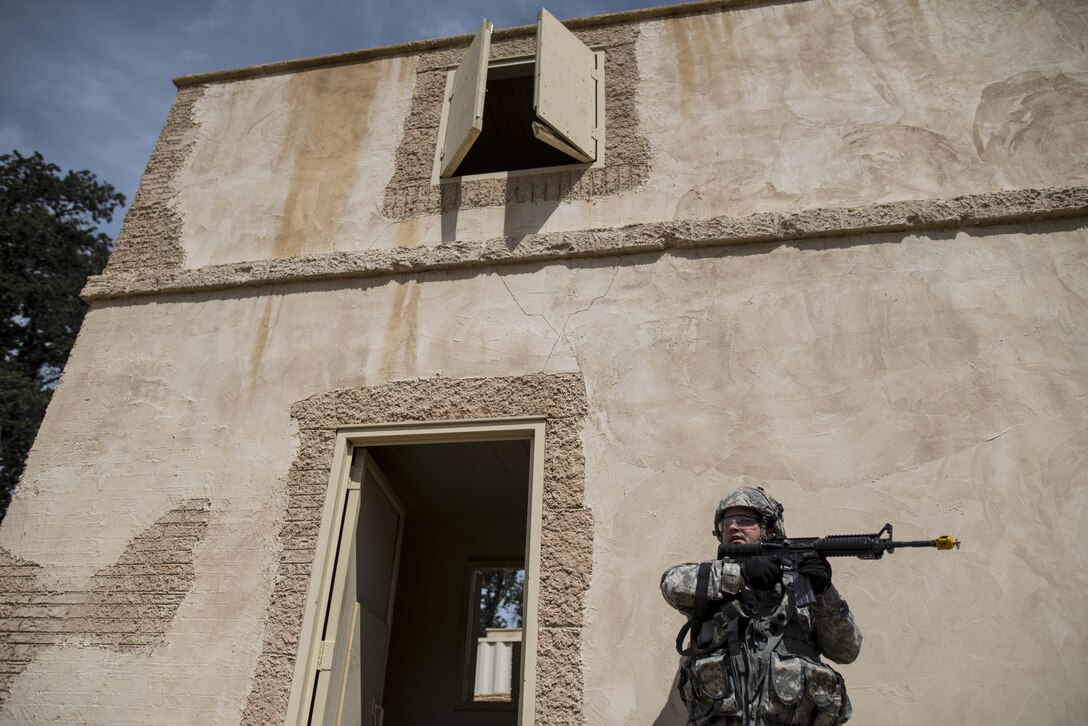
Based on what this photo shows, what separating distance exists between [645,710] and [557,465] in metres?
1.35

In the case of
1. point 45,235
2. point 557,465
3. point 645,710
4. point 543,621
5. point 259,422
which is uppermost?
point 45,235

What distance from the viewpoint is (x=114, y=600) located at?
16.7 ft

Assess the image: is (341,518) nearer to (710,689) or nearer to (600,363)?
(600,363)

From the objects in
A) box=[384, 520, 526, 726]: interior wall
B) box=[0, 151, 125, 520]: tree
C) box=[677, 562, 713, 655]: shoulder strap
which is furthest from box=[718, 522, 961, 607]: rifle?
box=[0, 151, 125, 520]: tree

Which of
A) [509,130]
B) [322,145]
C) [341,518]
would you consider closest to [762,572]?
[341,518]

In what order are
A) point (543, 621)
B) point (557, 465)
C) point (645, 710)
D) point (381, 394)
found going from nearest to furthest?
point (645, 710) → point (543, 621) → point (557, 465) → point (381, 394)

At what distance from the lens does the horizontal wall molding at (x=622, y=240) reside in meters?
5.25

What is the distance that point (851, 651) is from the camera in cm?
339

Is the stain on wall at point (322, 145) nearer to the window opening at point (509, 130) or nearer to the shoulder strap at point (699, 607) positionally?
the window opening at point (509, 130)

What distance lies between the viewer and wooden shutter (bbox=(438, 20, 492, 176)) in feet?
19.6

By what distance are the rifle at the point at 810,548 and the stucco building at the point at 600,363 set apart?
3.47 feet

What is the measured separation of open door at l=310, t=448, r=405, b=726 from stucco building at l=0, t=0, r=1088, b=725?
0.12 ft

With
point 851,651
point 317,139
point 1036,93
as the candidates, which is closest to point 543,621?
point 851,651

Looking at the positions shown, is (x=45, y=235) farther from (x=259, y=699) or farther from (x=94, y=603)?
(x=259, y=699)
